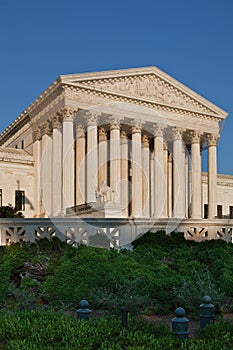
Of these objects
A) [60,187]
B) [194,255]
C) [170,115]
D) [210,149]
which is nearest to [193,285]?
[194,255]

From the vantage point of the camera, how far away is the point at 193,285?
43.4ft

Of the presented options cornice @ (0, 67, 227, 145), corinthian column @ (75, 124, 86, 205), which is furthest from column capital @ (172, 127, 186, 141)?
corinthian column @ (75, 124, 86, 205)

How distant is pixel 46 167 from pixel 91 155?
724cm

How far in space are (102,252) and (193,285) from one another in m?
5.04

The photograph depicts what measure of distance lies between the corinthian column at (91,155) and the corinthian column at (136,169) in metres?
5.37

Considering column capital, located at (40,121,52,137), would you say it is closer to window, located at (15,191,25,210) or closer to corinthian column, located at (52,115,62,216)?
corinthian column, located at (52,115,62,216)

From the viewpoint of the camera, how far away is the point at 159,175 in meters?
52.1

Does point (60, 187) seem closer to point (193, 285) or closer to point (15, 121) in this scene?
point (15, 121)

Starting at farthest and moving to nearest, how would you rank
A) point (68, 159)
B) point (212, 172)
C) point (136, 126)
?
point (212, 172)
point (136, 126)
point (68, 159)

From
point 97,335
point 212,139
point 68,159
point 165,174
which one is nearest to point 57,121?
point 68,159

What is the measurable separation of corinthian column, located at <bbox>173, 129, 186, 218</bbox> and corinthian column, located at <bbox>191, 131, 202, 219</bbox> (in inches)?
52.7

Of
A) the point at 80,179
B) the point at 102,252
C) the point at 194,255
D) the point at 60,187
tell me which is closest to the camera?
the point at 102,252

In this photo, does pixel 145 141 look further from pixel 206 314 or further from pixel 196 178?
pixel 206 314

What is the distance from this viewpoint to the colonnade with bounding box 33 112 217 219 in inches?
1759
